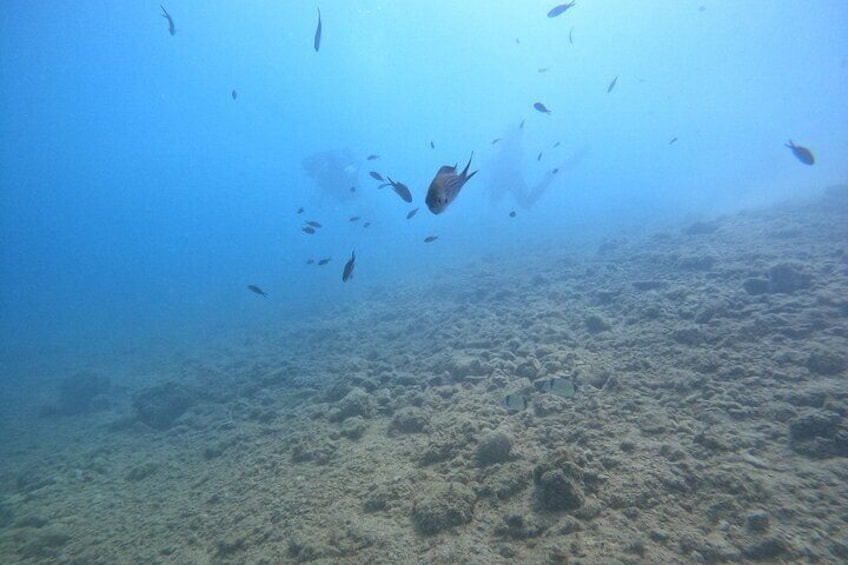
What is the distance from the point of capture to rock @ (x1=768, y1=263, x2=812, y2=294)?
7.34 m

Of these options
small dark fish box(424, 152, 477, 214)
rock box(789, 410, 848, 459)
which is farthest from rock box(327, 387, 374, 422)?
rock box(789, 410, 848, 459)

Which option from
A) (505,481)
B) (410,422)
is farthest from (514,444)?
(410,422)

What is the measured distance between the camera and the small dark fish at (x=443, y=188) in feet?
10.4

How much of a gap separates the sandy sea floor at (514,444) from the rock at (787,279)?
0.04 meters

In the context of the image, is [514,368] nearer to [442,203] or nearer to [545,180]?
[442,203]

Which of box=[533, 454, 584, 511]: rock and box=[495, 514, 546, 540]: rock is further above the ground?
box=[533, 454, 584, 511]: rock

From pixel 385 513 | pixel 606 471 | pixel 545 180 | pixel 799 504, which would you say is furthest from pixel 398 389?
pixel 545 180

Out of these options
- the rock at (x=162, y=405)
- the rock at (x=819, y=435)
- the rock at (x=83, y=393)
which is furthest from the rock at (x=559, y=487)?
the rock at (x=83, y=393)

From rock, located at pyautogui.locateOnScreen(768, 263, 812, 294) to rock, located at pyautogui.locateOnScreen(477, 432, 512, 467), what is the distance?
6.80m

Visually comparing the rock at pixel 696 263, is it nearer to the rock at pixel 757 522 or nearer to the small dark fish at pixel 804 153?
the small dark fish at pixel 804 153

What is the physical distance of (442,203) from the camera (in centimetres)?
327

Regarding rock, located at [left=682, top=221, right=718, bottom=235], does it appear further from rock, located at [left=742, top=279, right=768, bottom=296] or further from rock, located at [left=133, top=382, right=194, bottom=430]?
rock, located at [left=133, top=382, right=194, bottom=430]

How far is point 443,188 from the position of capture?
325cm

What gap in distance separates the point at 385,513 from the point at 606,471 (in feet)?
7.77
